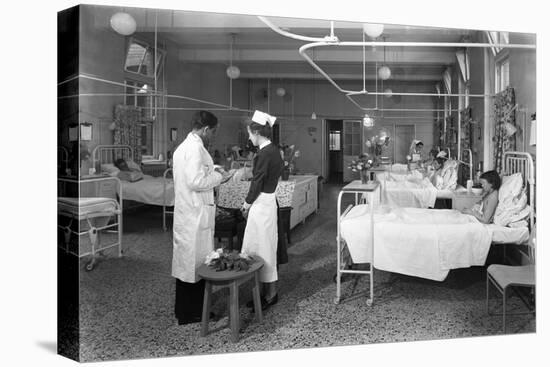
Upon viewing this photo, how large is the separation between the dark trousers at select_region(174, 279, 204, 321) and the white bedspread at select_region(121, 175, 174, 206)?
22.4 inches

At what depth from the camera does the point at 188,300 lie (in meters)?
3.18

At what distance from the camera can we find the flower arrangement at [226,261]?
3119 millimetres

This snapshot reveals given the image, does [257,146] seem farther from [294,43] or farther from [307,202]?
[294,43]

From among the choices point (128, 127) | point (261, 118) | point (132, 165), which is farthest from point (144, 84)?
point (261, 118)

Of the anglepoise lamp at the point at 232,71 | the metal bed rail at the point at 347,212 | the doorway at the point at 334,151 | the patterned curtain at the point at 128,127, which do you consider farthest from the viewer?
the metal bed rail at the point at 347,212

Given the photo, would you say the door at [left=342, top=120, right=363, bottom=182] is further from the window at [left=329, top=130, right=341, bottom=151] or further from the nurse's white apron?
the nurse's white apron

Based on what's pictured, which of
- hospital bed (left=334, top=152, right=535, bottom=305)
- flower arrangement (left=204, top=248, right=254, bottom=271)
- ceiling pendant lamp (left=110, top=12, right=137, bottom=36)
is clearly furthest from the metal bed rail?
ceiling pendant lamp (left=110, top=12, right=137, bottom=36)

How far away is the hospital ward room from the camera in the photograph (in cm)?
304

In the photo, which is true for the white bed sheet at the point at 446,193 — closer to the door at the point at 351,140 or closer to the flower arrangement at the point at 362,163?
the flower arrangement at the point at 362,163

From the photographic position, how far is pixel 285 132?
10.9 ft

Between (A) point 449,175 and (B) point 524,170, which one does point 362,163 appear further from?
(B) point 524,170

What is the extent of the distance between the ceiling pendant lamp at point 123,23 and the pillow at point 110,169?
85 centimetres

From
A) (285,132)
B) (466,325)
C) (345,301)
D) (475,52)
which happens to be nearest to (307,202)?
(285,132)

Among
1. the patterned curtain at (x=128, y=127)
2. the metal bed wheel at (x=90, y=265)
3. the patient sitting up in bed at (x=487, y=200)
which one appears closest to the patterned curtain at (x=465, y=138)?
the patient sitting up in bed at (x=487, y=200)
